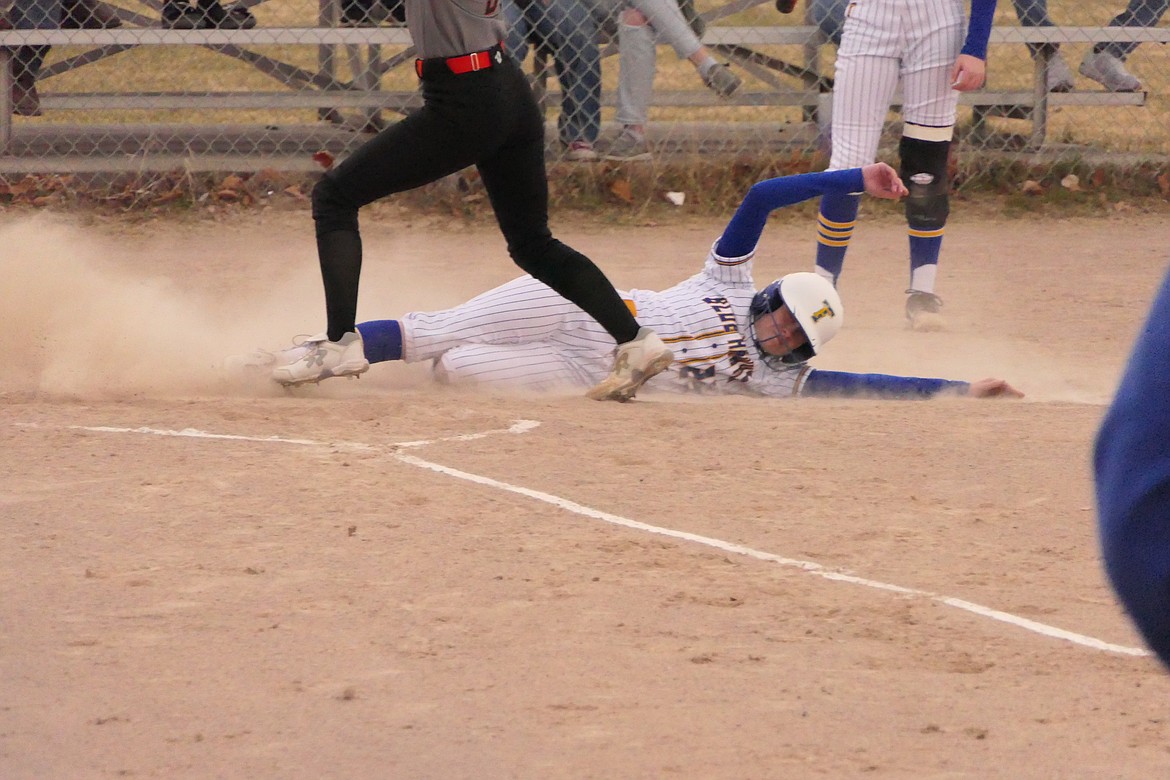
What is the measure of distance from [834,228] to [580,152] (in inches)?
117

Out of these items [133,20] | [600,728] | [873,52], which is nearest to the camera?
[600,728]

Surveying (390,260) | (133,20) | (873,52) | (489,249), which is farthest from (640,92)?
(133,20)

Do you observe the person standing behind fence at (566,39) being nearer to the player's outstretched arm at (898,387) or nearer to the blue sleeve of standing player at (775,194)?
the blue sleeve of standing player at (775,194)

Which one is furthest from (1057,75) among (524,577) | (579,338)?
(524,577)

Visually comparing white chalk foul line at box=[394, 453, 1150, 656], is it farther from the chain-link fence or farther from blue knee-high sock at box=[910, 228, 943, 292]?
the chain-link fence

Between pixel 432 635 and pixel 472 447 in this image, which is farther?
pixel 472 447

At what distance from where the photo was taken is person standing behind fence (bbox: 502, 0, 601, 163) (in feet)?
27.8

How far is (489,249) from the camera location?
8.20 m

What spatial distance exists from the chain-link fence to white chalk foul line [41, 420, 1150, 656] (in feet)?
14.0

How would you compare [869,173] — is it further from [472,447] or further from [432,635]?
[432,635]

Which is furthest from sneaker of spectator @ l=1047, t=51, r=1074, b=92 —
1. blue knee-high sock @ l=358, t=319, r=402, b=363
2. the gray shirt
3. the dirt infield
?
the gray shirt

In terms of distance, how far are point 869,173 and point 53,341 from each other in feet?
9.85

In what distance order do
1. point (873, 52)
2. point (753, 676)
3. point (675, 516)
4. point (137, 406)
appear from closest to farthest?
point (753, 676) < point (675, 516) < point (137, 406) < point (873, 52)

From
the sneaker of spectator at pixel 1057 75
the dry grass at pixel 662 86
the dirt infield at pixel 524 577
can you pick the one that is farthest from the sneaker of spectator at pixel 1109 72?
the dirt infield at pixel 524 577
